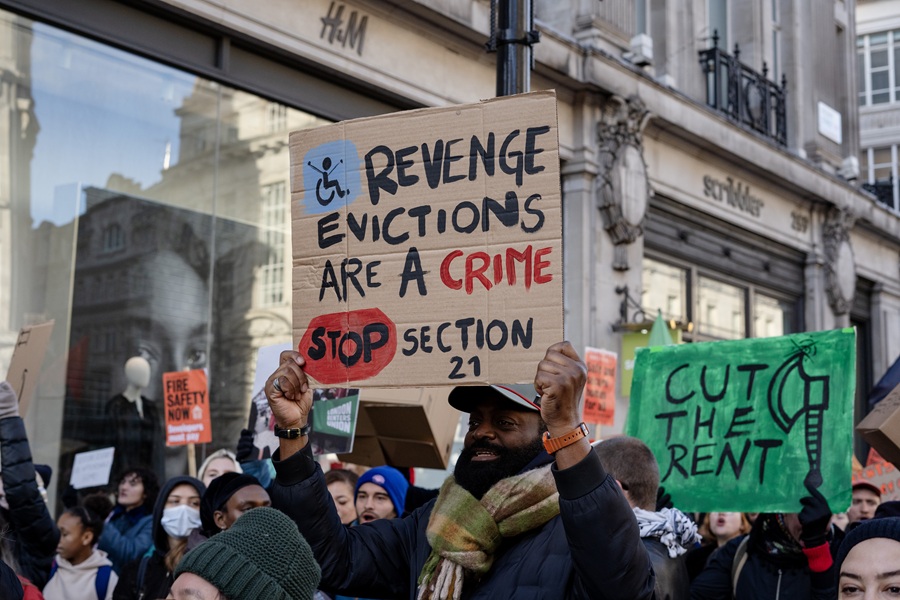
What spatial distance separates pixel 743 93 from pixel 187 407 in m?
11.9

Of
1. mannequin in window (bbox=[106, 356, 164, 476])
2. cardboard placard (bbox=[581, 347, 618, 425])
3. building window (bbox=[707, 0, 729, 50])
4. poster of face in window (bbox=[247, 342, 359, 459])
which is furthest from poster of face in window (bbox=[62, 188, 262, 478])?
building window (bbox=[707, 0, 729, 50])

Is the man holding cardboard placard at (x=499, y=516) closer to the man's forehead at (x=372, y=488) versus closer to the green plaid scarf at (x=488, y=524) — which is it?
the green plaid scarf at (x=488, y=524)

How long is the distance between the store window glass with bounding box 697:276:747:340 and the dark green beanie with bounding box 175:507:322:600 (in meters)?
14.9

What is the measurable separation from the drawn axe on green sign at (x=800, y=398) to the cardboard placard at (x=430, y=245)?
2457mm

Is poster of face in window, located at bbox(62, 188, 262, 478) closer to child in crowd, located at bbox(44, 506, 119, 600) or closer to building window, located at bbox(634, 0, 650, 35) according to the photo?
child in crowd, located at bbox(44, 506, 119, 600)

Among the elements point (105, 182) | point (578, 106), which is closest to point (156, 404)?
point (105, 182)

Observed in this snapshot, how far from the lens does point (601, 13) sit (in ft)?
48.1

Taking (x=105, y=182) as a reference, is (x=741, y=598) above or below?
below

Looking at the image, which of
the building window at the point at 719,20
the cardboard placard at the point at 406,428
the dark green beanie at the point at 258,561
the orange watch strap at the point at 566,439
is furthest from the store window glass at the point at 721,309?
the dark green beanie at the point at 258,561

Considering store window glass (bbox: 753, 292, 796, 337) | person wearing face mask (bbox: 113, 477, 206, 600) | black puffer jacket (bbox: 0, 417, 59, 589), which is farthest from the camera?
store window glass (bbox: 753, 292, 796, 337)

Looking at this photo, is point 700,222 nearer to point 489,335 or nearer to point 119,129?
point 119,129

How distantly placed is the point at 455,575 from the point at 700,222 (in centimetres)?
1418

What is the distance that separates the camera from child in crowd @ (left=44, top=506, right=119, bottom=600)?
661cm

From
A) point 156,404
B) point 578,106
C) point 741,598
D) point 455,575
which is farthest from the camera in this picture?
point 578,106
